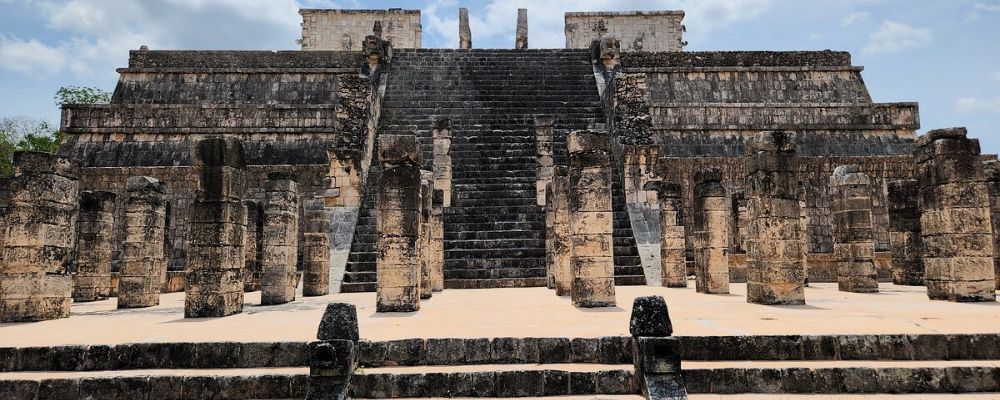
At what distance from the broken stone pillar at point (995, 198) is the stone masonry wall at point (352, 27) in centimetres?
2790

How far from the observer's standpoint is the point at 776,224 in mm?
9969

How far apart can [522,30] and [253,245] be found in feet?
57.9

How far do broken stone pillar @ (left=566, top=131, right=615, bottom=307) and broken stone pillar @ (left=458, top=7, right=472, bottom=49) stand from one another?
21.0m

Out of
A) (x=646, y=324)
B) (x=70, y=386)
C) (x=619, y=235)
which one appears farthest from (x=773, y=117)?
(x=70, y=386)

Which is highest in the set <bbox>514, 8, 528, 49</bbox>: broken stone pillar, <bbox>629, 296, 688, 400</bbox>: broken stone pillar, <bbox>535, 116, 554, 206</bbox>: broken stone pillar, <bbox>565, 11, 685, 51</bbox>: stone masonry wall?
<bbox>565, 11, 685, 51</bbox>: stone masonry wall

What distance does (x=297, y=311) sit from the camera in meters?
10.0

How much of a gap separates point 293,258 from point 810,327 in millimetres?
9656

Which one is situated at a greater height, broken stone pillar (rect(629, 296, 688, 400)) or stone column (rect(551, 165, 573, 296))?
stone column (rect(551, 165, 573, 296))

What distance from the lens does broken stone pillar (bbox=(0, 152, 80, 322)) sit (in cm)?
943

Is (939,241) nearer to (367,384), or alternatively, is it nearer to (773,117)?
(367,384)

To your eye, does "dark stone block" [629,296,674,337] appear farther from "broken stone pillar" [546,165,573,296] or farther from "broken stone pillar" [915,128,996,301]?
"broken stone pillar" [915,128,996,301]

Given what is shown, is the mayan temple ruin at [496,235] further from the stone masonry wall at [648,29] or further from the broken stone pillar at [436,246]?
the stone masonry wall at [648,29]

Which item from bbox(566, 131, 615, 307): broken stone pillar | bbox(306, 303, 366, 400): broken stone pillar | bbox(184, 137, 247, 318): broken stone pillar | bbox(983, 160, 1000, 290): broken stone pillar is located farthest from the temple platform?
bbox(983, 160, 1000, 290): broken stone pillar

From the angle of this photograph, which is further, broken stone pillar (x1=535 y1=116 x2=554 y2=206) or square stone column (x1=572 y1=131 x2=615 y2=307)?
broken stone pillar (x1=535 y1=116 x2=554 y2=206)
